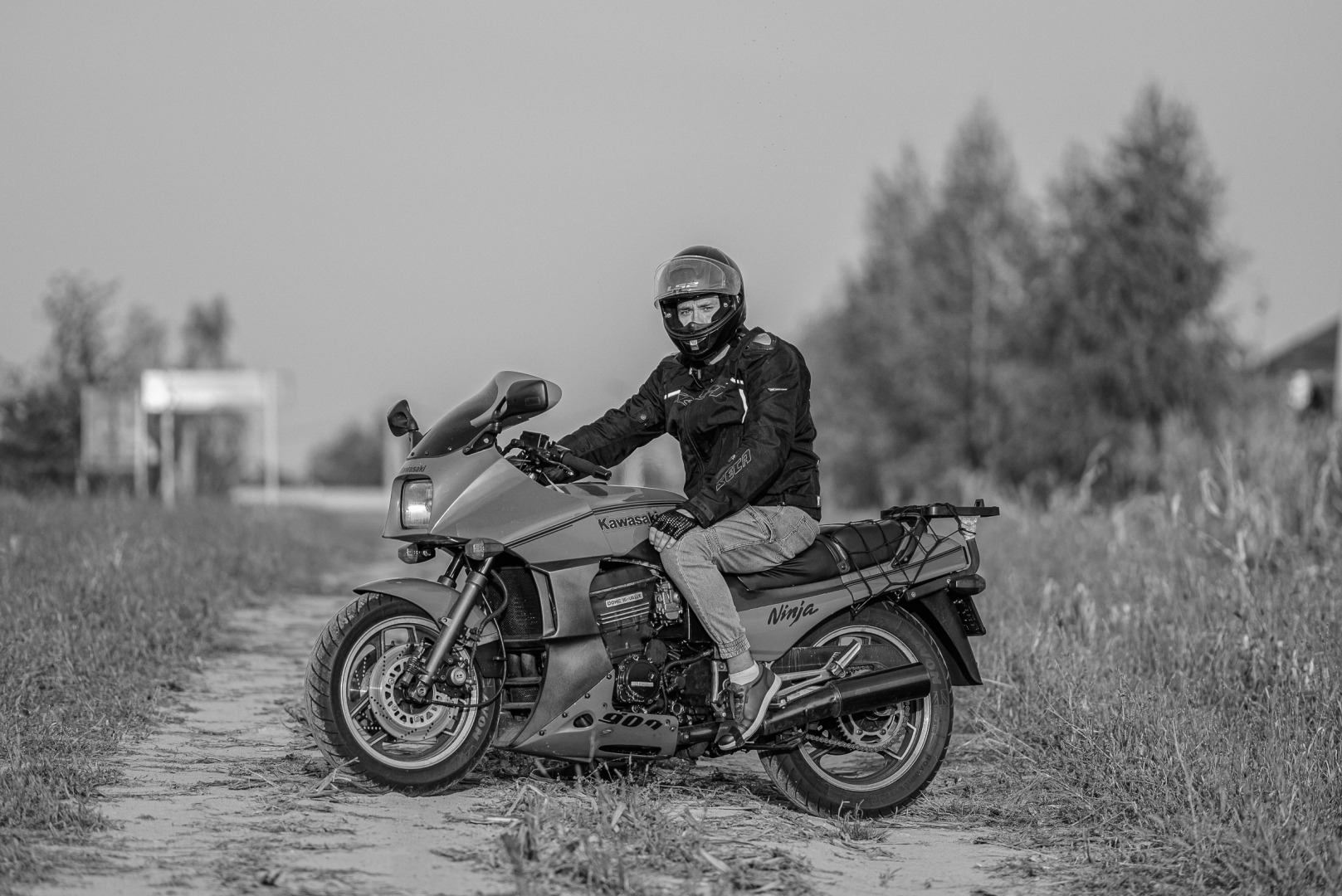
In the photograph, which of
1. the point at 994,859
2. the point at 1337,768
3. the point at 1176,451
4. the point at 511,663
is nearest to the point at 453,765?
the point at 511,663

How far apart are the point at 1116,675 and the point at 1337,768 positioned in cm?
161

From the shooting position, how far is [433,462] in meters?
5.59

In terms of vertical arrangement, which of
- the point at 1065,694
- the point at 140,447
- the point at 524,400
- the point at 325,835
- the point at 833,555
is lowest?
the point at 325,835

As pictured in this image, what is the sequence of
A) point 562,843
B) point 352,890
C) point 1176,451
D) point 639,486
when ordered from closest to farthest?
point 352,890
point 562,843
point 639,486
point 1176,451

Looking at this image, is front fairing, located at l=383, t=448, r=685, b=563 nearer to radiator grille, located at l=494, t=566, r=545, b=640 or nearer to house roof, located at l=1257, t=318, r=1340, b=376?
radiator grille, located at l=494, t=566, r=545, b=640

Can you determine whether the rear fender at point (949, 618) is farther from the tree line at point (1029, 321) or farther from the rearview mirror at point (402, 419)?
the tree line at point (1029, 321)

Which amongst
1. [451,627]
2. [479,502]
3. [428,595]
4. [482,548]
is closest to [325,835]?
[451,627]

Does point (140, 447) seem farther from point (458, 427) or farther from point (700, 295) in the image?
point (700, 295)

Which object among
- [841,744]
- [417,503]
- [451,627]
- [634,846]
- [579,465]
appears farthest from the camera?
[841,744]

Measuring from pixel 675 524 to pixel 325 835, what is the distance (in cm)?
162

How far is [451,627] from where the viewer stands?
17.8 ft

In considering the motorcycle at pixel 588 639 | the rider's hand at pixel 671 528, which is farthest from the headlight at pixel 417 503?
the rider's hand at pixel 671 528

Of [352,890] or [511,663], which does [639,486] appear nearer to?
[511,663]

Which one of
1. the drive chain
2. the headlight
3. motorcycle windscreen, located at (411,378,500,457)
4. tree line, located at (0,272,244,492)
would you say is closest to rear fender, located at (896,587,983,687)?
the drive chain
